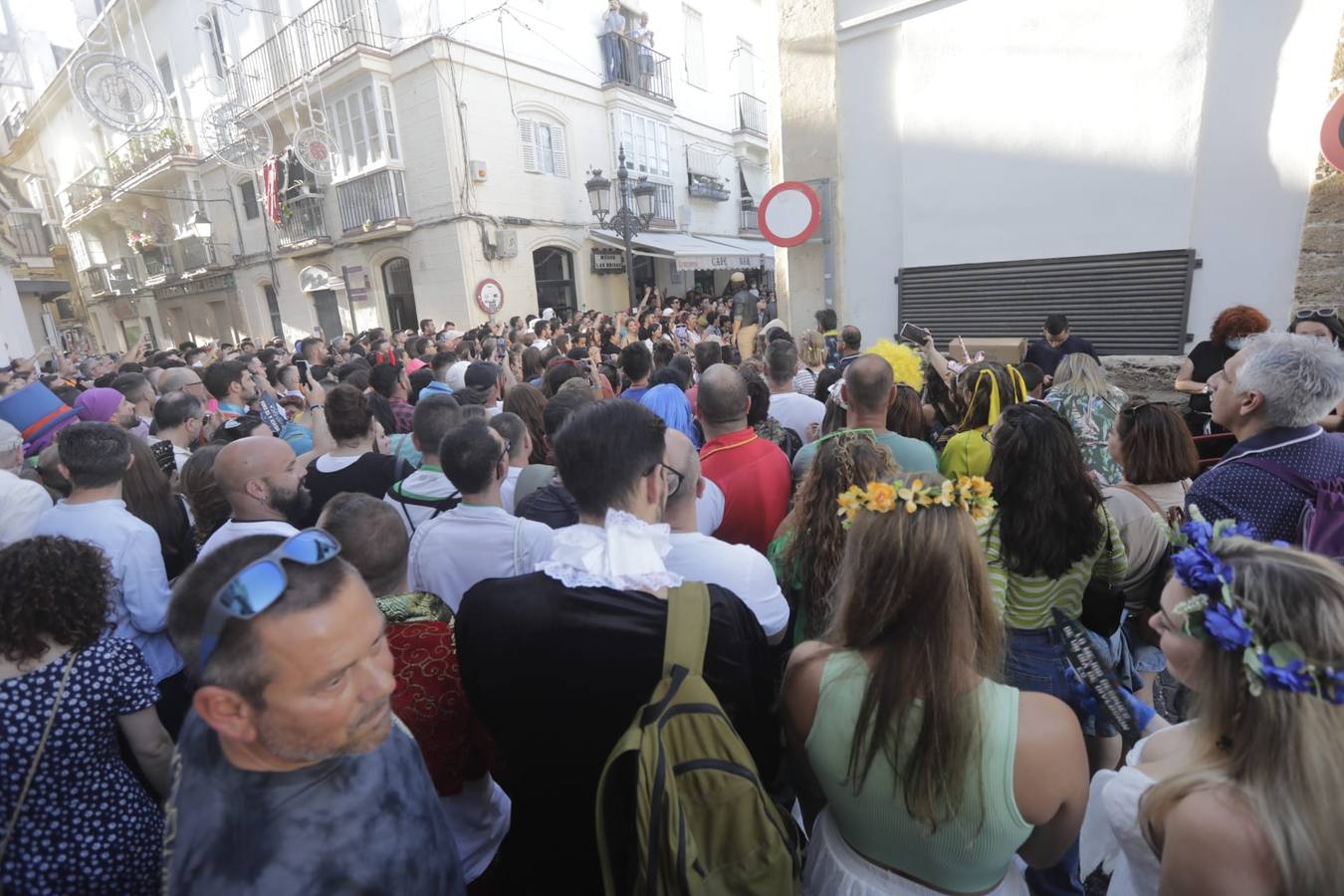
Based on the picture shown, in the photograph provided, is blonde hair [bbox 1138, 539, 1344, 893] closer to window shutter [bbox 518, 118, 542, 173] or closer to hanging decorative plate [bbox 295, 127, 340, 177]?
hanging decorative plate [bbox 295, 127, 340, 177]

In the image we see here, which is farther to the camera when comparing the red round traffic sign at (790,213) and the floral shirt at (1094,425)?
the red round traffic sign at (790,213)

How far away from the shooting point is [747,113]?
2170 cm

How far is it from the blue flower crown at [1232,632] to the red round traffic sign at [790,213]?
6.56 metres

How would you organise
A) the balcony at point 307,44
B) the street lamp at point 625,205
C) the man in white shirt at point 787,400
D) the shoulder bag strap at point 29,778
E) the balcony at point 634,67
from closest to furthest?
the shoulder bag strap at point 29,778 → the man in white shirt at point 787,400 → the street lamp at point 625,205 → the balcony at point 307,44 → the balcony at point 634,67

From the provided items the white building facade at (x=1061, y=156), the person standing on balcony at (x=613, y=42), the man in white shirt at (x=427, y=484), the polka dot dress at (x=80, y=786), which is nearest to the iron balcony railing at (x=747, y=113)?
the person standing on balcony at (x=613, y=42)

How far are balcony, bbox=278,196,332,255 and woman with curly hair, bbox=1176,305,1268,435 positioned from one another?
17024mm

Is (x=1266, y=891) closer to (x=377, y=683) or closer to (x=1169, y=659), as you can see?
(x=1169, y=659)

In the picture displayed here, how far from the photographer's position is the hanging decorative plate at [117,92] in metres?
6.78

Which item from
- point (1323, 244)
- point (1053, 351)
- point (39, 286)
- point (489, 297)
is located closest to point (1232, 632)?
point (1053, 351)

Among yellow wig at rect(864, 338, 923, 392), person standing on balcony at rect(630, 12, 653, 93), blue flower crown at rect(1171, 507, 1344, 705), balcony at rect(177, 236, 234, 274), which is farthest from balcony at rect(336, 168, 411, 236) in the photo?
blue flower crown at rect(1171, 507, 1344, 705)

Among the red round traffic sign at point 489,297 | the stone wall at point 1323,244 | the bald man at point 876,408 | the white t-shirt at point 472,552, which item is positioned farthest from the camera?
the red round traffic sign at point 489,297

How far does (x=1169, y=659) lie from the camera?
1.36m

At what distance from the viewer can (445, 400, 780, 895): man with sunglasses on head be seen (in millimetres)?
1430

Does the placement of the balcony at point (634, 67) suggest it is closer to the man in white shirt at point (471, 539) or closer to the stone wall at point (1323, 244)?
the stone wall at point (1323, 244)
